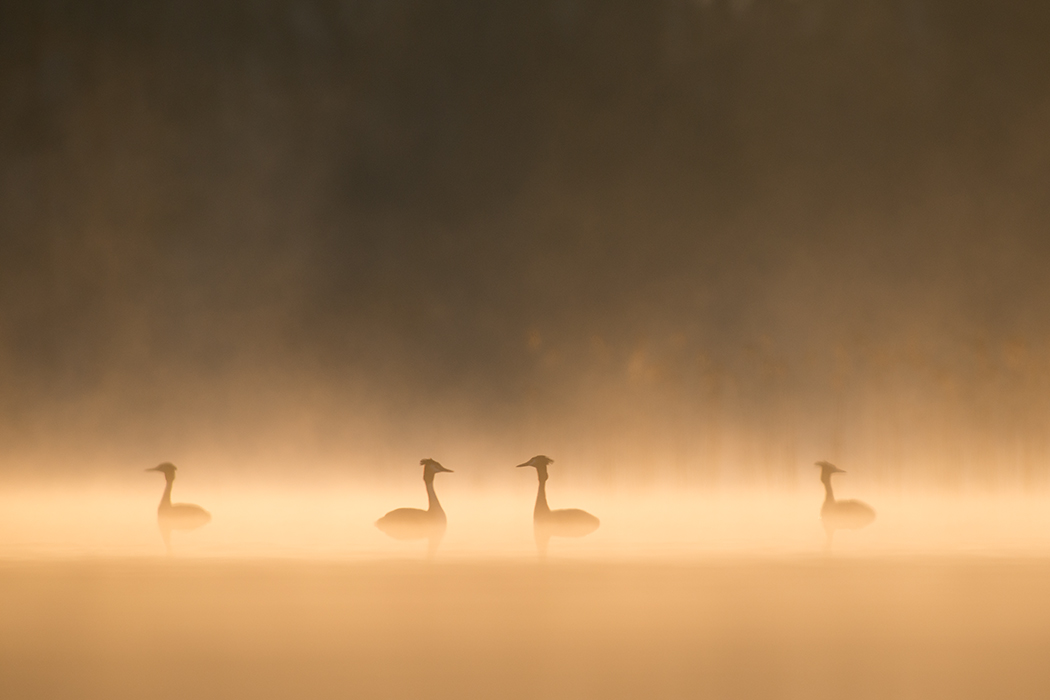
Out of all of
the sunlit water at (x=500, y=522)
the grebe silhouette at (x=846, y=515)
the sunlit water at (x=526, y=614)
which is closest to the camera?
the sunlit water at (x=526, y=614)

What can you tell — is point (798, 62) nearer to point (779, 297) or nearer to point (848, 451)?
point (779, 297)

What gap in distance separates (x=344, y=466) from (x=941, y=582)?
6018 mm

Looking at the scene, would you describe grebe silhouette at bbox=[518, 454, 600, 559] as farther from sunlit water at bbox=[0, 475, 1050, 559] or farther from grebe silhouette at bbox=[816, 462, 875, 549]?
grebe silhouette at bbox=[816, 462, 875, 549]

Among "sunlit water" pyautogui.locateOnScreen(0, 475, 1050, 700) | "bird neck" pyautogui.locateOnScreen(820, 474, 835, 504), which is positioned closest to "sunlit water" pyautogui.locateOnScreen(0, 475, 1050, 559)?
"sunlit water" pyautogui.locateOnScreen(0, 475, 1050, 700)

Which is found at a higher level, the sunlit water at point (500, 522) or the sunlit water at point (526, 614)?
the sunlit water at point (500, 522)

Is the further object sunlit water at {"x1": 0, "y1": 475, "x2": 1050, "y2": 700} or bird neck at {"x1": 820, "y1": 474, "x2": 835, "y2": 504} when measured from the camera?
bird neck at {"x1": 820, "y1": 474, "x2": 835, "y2": 504}

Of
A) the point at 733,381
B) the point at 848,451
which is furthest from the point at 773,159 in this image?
the point at 848,451

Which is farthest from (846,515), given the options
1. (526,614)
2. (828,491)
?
(526,614)

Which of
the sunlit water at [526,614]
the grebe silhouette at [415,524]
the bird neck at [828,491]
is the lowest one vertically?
the sunlit water at [526,614]

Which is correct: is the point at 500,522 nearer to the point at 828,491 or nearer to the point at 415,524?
the point at 415,524

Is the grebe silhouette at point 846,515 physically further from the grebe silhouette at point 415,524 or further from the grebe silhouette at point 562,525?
the grebe silhouette at point 415,524

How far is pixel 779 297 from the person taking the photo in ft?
32.1

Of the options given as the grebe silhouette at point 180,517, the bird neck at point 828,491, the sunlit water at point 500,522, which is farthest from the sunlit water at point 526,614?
the bird neck at point 828,491

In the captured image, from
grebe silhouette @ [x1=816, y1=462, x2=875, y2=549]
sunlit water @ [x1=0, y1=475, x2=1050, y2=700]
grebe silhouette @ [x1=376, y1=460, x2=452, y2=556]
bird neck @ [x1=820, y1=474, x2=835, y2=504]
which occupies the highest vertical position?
bird neck @ [x1=820, y1=474, x2=835, y2=504]
